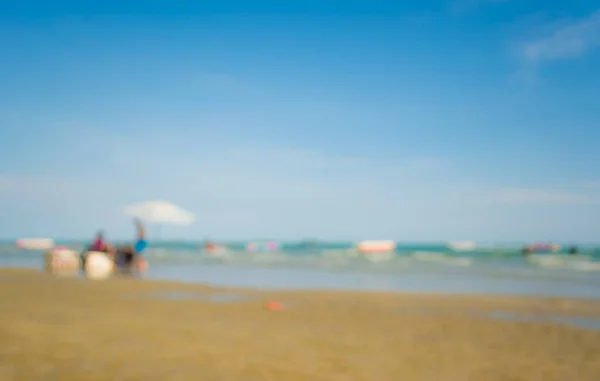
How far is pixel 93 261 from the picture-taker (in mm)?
26984

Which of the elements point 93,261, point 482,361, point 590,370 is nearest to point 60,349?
point 482,361

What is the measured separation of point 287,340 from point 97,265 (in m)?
20.7

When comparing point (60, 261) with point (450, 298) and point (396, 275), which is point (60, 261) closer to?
point (396, 275)

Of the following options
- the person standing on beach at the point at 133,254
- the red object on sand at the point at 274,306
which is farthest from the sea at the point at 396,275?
the red object on sand at the point at 274,306

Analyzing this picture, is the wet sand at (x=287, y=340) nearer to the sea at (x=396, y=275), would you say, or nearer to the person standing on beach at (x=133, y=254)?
the sea at (x=396, y=275)

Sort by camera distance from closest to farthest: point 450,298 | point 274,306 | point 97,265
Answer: point 274,306 < point 450,298 < point 97,265

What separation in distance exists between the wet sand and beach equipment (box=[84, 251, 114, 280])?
1054 cm

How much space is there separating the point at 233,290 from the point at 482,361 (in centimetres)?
1309

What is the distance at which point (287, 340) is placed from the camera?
30.3ft

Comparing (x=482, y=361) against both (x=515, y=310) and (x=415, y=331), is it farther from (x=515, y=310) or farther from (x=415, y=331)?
(x=515, y=310)

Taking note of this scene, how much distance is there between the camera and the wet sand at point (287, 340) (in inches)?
272

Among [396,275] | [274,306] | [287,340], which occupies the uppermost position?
[287,340]

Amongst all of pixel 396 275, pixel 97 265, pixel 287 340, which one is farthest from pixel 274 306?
pixel 396 275

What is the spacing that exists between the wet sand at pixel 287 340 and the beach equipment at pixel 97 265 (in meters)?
10.5
